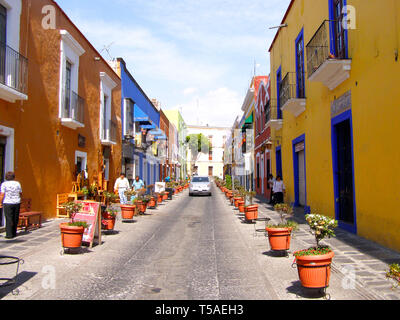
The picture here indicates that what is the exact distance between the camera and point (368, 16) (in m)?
7.28

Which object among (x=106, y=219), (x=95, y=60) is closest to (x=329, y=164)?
(x=106, y=219)

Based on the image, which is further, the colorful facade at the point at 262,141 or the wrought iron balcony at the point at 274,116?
the colorful facade at the point at 262,141

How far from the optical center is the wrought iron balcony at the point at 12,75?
8.46m

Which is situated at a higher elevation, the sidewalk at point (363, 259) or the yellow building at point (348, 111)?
the yellow building at point (348, 111)

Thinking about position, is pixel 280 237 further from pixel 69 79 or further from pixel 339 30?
pixel 69 79

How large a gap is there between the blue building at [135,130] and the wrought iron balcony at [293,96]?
10.2 meters

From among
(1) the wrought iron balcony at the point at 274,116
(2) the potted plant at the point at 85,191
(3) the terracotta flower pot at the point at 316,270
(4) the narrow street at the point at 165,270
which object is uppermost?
(1) the wrought iron balcony at the point at 274,116

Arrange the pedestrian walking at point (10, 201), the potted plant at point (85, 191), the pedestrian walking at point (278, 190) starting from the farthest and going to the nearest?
1. the pedestrian walking at point (278, 190)
2. the potted plant at point (85, 191)
3. the pedestrian walking at point (10, 201)

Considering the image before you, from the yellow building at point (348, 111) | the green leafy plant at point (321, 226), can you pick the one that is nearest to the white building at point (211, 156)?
the yellow building at point (348, 111)

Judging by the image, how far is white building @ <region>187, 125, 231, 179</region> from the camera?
240 feet

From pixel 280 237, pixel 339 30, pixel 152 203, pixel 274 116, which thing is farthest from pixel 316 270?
pixel 274 116

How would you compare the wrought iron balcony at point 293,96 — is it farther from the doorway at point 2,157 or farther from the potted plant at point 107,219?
the doorway at point 2,157

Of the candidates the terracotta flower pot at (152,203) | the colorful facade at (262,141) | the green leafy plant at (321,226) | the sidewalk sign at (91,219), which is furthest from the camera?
the colorful facade at (262,141)
